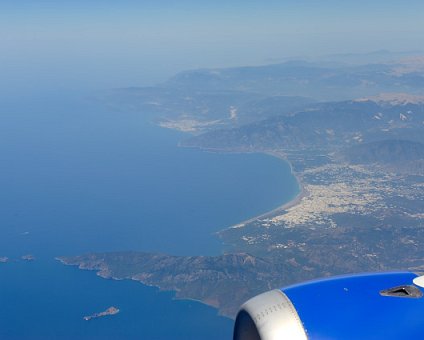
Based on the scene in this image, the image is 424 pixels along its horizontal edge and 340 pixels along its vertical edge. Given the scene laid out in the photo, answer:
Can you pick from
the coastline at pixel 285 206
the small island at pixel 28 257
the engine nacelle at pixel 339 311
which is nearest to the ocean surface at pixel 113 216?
the small island at pixel 28 257

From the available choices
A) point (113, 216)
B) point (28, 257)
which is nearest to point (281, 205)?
point (113, 216)

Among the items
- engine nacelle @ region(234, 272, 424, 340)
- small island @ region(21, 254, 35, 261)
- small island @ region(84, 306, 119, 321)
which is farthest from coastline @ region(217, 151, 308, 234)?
engine nacelle @ region(234, 272, 424, 340)

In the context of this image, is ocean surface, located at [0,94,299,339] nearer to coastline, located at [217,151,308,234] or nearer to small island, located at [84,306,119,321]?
small island, located at [84,306,119,321]

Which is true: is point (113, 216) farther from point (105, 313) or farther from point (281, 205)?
point (105, 313)

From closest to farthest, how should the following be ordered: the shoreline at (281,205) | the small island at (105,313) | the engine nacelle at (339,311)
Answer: the engine nacelle at (339,311) → the small island at (105,313) → the shoreline at (281,205)

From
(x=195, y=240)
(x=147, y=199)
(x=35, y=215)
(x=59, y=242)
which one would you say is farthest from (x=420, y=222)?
(x=35, y=215)

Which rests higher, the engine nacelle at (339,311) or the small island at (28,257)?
the engine nacelle at (339,311)

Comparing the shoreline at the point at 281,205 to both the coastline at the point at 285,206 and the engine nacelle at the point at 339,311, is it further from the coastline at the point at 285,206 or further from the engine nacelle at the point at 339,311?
the engine nacelle at the point at 339,311

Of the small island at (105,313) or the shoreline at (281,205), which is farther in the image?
the shoreline at (281,205)
